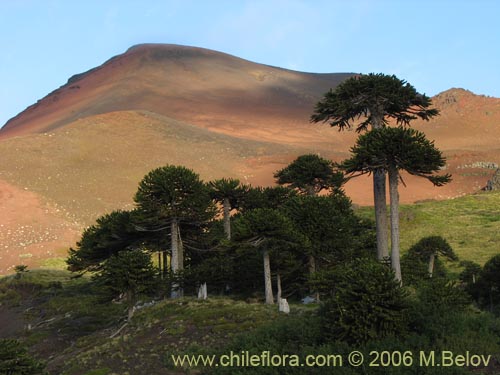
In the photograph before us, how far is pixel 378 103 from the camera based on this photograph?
26.8 meters

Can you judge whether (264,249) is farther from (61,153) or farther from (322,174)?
(61,153)

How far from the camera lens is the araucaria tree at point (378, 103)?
2588 centimetres

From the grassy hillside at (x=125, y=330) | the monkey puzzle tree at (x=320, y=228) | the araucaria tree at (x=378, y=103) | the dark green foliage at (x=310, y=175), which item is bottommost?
the grassy hillside at (x=125, y=330)

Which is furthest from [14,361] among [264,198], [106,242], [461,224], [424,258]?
[461,224]

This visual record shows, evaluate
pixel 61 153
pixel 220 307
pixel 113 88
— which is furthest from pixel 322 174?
Answer: pixel 113 88

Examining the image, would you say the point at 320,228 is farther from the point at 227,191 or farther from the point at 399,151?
the point at 227,191

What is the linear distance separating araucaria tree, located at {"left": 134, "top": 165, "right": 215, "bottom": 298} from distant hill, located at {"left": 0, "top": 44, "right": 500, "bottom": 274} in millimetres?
31796

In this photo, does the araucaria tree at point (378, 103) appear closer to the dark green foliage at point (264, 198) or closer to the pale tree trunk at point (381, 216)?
the pale tree trunk at point (381, 216)

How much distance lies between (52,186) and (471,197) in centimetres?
5944

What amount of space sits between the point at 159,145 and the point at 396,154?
86061mm

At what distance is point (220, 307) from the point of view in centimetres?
2520

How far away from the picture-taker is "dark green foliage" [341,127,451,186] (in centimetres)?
2255

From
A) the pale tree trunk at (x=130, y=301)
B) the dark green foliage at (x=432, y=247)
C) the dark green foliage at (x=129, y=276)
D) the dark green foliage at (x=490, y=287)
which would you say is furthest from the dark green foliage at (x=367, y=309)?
the dark green foliage at (x=432, y=247)

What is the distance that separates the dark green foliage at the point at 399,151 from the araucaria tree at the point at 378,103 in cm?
238
